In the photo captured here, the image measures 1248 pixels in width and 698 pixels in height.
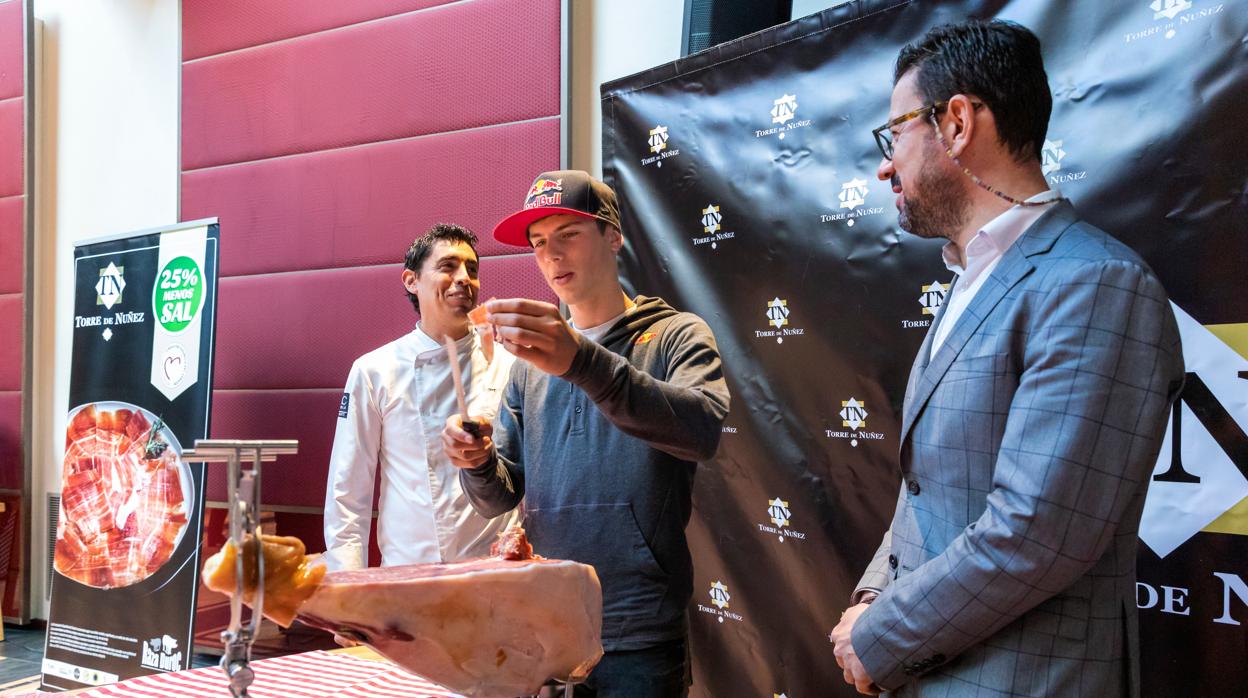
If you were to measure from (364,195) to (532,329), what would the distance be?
292cm

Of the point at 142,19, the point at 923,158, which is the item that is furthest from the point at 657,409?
the point at 142,19

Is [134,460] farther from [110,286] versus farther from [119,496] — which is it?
[110,286]

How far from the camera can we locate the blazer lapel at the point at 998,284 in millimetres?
1127

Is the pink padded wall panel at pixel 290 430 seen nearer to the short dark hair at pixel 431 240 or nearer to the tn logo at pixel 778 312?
the short dark hair at pixel 431 240

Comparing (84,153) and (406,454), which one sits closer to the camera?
(406,454)

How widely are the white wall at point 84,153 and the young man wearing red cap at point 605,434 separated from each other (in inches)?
136

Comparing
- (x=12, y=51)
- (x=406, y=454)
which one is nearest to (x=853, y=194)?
(x=406, y=454)

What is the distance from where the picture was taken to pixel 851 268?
2451 mm

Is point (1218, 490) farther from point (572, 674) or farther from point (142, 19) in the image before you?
point (142, 19)

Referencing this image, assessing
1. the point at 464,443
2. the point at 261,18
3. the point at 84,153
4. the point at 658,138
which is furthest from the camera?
the point at 84,153

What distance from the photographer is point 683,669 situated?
5.19 feet

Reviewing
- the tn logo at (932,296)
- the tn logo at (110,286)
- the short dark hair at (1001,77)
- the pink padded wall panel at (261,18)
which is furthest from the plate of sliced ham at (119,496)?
the short dark hair at (1001,77)

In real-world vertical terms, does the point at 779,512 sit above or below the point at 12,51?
below

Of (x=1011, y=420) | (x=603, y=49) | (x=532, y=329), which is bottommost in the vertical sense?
(x=1011, y=420)
